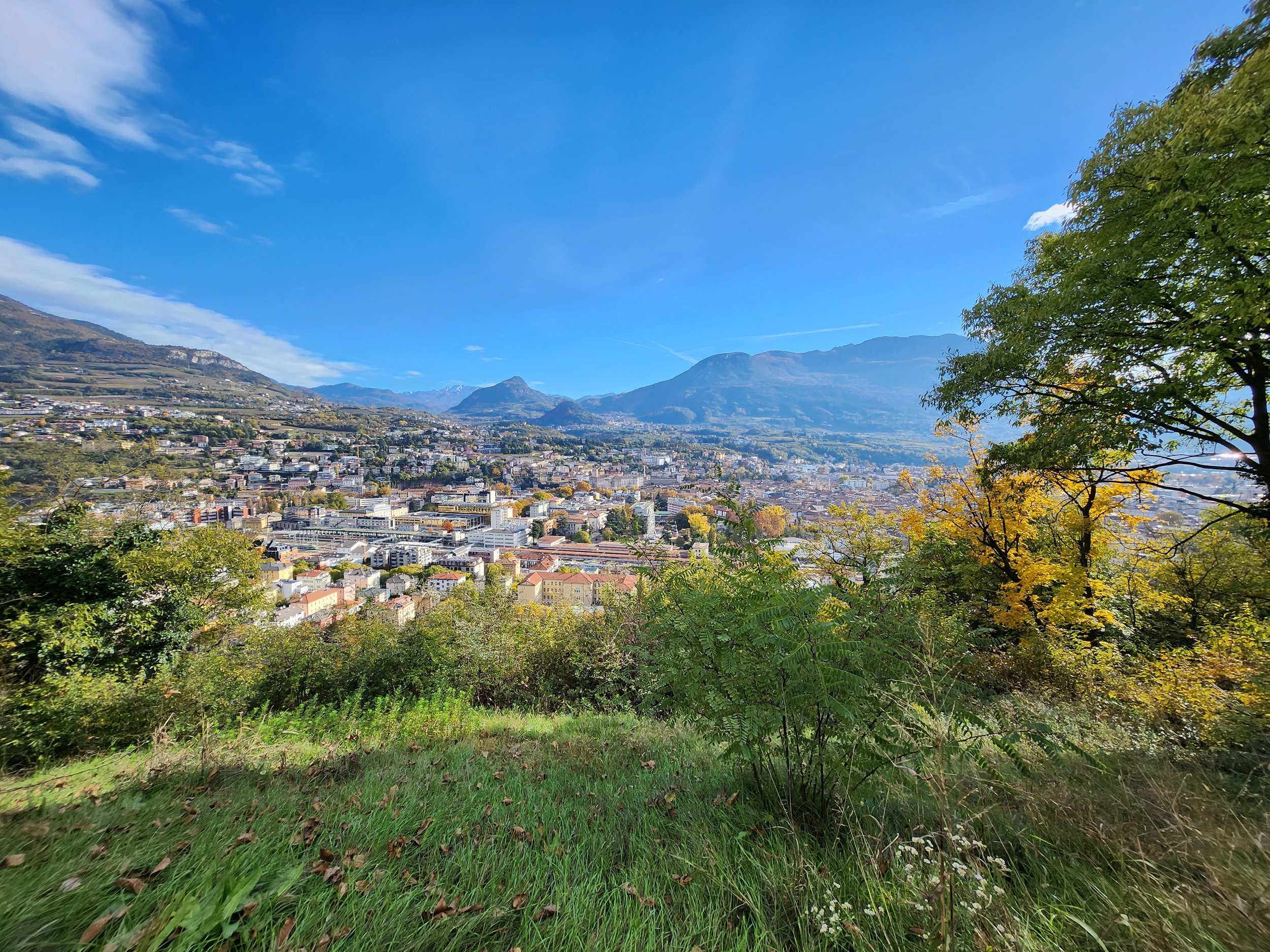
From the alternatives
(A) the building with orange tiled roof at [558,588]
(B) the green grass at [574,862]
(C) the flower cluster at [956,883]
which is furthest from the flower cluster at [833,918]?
(A) the building with orange tiled roof at [558,588]

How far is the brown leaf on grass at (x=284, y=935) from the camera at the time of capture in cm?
117

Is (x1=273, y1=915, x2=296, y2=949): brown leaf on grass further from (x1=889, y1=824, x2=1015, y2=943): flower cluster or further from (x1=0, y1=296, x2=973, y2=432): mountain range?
(x1=0, y1=296, x2=973, y2=432): mountain range

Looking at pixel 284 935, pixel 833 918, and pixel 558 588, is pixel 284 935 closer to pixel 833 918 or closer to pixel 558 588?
pixel 833 918

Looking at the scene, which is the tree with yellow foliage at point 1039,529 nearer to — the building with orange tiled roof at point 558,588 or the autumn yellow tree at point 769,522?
the autumn yellow tree at point 769,522

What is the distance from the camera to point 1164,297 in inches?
172

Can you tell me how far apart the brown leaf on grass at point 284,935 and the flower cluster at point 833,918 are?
155 centimetres

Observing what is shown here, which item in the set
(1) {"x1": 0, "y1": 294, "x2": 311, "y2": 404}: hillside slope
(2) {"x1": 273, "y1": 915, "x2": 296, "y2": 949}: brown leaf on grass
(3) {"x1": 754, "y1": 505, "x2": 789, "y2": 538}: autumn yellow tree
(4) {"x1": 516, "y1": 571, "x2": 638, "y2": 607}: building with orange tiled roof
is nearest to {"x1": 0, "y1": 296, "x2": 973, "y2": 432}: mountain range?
(1) {"x1": 0, "y1": 294, "x2": 311, "y2": 404}: hillside slope

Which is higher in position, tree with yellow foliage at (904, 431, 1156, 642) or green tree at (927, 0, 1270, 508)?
green tree at (927, 0, 1270, 508)

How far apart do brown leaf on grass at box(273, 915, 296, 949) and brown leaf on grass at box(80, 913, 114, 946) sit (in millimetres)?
403

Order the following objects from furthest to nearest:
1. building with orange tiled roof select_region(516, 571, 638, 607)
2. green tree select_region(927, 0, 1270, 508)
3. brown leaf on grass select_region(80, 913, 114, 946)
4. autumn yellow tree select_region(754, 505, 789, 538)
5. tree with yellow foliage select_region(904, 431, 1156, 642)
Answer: building with orange tiled roof select_region(516, 571, 638, 607) < tree with yellow foliage select_region(904, 431, 1156, 642) < green tree select_region(927, 0, 1270, 508) < autumn yellow tree select_region(754, 505, 789, 538) < brown leaf on grass select_region(80, 913, 114, 946)

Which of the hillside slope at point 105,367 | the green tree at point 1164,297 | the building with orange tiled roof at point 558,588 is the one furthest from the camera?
the hillside slope at point 105,367

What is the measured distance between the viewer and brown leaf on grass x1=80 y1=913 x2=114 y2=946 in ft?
3.57

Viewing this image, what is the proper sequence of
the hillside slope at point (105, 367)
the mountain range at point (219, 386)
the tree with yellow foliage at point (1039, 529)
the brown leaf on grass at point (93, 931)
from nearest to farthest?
the brown leaf on grass at point (93, 931) < the tree with yellow foliage at point (1039, 529) < the hillside slope at point (105, 367) < the mountain range at point (219, 386)

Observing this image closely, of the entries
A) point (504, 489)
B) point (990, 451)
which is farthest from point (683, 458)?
point (990, 451)
